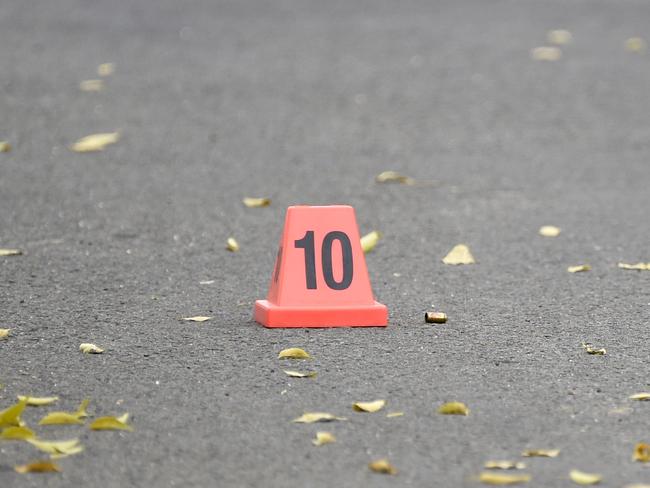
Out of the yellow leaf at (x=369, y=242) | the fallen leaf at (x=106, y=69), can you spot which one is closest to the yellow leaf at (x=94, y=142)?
the fallen leaf at (x=106, y=69)

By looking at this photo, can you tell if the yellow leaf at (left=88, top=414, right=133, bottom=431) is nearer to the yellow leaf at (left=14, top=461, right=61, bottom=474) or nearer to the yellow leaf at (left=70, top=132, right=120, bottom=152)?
the yellow leaf at (left=14, top=461, right=61, bottom=474)

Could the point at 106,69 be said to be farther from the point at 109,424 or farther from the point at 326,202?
the point at 109,424

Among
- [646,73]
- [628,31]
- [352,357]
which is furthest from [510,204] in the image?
[628,31]

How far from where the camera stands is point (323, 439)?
11.7ft

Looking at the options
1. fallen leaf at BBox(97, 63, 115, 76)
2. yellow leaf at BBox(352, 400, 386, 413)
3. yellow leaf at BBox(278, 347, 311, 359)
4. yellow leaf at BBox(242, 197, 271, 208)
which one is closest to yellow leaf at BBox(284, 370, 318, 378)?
yellow leaf at BBox(278, 347, 311, 359)

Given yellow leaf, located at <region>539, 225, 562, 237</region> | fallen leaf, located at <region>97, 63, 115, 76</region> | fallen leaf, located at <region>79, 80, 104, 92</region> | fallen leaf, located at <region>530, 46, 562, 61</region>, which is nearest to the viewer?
yellow leaf, located at <region>539, 225, 562, 237</region>

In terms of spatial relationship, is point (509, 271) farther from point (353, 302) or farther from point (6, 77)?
point (6, 77)

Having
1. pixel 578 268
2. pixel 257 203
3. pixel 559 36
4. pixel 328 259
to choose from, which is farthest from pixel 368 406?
pixel 559 36

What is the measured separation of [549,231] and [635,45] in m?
5.65

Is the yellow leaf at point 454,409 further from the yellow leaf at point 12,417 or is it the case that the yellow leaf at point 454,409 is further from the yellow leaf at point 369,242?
the yellow leaf at point 369,242

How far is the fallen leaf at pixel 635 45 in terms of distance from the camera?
11.6 metres

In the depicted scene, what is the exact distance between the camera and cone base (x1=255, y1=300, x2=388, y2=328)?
4809 millimetres

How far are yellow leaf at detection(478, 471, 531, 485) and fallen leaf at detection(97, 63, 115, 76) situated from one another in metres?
7.66

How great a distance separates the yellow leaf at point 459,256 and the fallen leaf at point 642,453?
2527mm
